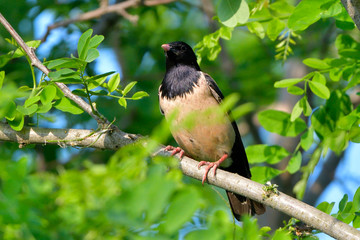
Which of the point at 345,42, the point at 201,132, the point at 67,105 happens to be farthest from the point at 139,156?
the point at 201,132

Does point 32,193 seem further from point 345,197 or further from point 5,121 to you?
point 345,197

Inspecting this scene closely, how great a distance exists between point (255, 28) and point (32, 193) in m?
3.42

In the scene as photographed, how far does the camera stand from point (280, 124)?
15.5 ft

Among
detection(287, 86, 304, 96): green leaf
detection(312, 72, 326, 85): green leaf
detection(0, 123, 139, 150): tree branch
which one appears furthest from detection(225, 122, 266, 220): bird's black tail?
detection(0, 123, 139, 150): tree branch

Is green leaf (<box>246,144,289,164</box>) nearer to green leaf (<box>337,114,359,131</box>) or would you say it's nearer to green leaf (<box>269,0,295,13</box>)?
green leaf (<box>337,114,359,131</box>)

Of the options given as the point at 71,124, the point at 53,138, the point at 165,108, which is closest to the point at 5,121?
the point at 53,138

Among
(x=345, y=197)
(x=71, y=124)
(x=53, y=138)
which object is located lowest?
(x=71, y=124)

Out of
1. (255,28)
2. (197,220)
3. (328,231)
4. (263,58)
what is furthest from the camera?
(263,58)

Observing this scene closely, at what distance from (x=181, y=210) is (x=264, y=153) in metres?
3.19

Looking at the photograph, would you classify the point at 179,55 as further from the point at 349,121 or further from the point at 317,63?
the point at 349,121

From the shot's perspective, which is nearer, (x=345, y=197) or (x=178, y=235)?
(x=178, y=235)

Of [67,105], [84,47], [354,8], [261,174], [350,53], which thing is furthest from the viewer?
[261,174]

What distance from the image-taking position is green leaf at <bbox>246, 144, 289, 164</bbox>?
4719mm

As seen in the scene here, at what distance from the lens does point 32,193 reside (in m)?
1.78
